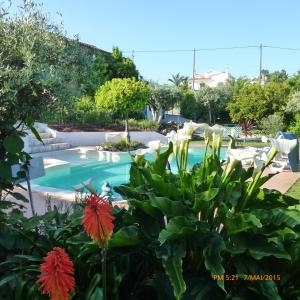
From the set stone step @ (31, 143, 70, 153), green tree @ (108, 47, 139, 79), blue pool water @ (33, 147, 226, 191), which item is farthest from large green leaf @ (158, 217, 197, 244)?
green tree @ (108, 47, 139, 79)

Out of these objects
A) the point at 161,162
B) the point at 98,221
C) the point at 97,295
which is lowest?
the point at 97,295

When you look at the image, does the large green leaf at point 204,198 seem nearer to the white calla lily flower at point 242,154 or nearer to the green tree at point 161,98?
the white calla lily flower at point 242,154

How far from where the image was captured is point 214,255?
2.28 metres

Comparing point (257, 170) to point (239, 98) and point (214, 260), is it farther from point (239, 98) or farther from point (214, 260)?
point (239, 98)

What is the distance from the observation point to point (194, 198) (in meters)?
2.63

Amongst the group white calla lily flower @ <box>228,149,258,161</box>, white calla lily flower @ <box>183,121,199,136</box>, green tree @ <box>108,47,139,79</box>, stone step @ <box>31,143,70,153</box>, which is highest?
green tree @ <box>108,47,139,79</box>

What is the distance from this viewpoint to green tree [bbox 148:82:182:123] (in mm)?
27747

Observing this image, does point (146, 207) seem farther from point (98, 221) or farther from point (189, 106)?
point (189, 106)

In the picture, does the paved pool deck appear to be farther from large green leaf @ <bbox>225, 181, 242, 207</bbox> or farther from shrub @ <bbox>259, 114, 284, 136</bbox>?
shrub @ <bbox>259, 114, 284, 136</bbox>

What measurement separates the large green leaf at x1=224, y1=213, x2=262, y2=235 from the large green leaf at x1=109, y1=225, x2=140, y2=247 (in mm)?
569

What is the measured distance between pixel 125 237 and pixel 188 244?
433 millimetres

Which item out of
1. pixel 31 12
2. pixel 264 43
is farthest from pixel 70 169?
pixel 264 43

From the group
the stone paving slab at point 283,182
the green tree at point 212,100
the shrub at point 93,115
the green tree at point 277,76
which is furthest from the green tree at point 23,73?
the green tree at point 277,76

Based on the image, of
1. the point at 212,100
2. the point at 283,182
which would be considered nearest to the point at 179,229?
the point at 283,182
